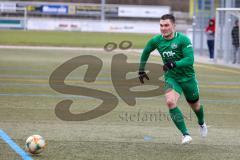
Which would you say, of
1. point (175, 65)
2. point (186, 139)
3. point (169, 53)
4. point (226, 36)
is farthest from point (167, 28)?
point (226, 36)

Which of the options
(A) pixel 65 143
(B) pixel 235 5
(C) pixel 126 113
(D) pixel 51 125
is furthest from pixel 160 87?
(B) pixel 235 5

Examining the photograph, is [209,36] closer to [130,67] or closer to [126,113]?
[130,67]

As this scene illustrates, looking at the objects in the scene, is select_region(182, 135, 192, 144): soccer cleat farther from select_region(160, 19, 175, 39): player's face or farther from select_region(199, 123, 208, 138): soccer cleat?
select_region(160, 19, 175, 39): player's face

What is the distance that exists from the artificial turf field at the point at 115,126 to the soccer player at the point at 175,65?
1.61 feet

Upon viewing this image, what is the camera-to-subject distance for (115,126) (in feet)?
37.7

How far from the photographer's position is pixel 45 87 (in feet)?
57.5

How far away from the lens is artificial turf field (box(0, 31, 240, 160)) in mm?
9039

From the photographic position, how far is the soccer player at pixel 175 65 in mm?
9602

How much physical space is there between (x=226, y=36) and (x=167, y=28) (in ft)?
67.8

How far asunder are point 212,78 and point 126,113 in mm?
9229

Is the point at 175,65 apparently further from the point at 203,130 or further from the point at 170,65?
the point at 203,130

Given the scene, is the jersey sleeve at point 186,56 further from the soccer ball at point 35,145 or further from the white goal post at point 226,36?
the white goal post at point 226,36

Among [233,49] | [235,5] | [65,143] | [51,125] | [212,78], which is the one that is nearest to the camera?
[65,143]

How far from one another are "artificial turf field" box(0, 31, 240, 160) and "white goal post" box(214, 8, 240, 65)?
991 cm
